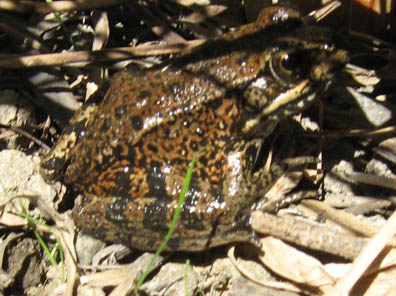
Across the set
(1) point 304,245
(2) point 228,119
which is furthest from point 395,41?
(1) point 304,245

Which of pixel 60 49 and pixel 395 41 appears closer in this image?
pixel 395 41

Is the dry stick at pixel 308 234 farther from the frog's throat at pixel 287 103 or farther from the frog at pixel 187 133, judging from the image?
the frog's throat at pixel 287 103

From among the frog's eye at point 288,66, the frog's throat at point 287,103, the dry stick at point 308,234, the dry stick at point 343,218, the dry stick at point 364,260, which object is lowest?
the dry stick at point 343,218

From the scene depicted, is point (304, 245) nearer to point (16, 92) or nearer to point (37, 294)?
point (37, 294)

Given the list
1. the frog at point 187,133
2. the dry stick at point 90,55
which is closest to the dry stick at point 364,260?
the frog at point 187,133

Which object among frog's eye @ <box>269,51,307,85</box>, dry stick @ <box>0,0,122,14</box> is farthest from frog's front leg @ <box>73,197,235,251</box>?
dry stick @ <box>0,0,122,14</box>

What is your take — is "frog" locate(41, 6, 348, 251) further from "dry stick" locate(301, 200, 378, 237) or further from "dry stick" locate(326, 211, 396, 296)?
"dry stick" locate(326, 211, 396, 296)
